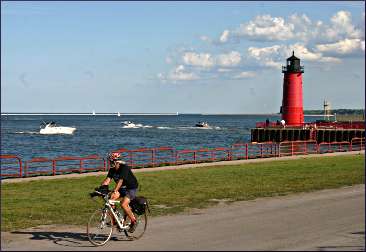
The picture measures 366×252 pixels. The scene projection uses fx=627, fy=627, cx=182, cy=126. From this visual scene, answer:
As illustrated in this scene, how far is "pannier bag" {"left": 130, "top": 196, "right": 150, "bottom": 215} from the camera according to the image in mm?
12922

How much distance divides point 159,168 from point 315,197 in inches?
535

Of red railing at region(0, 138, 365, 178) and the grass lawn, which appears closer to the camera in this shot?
the grass lawn

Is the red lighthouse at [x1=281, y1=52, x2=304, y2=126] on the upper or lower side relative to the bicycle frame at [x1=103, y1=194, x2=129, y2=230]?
upper

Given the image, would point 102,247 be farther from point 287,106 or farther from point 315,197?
point 287,106

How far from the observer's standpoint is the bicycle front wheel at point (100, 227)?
12.5m

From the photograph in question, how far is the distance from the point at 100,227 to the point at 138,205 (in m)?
0.93

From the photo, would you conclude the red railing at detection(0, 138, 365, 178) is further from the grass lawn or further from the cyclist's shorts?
the cyclist's shorts

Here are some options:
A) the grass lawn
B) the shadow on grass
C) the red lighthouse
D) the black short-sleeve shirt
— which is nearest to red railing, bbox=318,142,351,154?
the red lighthouse

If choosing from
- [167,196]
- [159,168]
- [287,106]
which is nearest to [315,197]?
[167,196]

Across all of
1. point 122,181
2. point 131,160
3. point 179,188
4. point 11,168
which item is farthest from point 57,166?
point 122,181

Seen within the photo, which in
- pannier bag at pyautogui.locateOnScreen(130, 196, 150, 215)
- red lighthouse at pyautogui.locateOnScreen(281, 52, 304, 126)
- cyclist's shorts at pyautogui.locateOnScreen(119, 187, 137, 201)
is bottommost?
pannier bag at pyautogui.locateOnScreen(130, 196, 150, 215)

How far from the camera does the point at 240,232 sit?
13672 millimetres

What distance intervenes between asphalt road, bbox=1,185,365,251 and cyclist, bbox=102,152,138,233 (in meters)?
0.87

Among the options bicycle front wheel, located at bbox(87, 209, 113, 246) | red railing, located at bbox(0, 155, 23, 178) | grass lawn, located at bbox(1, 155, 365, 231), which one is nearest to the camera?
bicycle front wheel, located at bbox(87, 209, 113, 246)
